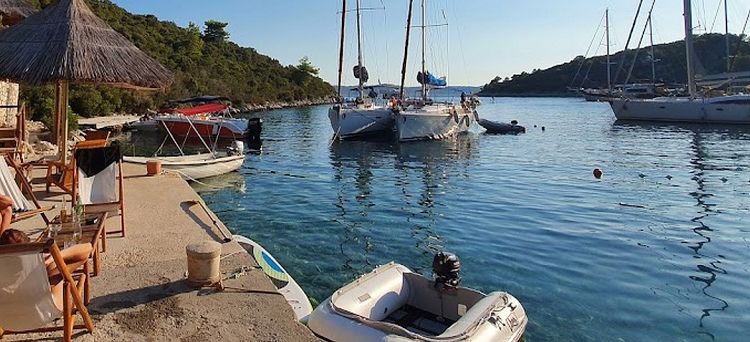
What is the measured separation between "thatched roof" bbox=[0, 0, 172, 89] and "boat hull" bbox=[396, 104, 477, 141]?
25389mm

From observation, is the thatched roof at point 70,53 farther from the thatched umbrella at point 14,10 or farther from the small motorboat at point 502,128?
the small motorboat at point 502,128

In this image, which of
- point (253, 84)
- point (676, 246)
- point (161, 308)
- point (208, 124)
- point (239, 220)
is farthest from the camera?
point (253, 84)

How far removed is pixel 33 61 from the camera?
7.22m

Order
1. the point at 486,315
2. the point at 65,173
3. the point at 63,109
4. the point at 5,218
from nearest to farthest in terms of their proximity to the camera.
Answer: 1. the point at 5,218
2. the point at 486,315
3. the point at 63,109
4. the point at 65,173

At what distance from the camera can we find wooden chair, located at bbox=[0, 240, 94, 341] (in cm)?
338

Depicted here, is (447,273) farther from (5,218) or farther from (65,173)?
(65,173)

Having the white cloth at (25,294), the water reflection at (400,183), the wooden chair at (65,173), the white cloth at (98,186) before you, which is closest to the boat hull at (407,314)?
the white cloth at (25,294)

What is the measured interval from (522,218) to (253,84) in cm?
7309

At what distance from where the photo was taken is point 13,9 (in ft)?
56.5

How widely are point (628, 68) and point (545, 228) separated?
14260 centimetres

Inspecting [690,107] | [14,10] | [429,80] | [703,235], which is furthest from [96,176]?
[690,107]

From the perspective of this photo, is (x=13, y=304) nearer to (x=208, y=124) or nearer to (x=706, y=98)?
(x=208, y=124)

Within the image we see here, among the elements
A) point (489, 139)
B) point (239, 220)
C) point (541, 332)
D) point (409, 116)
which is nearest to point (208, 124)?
point (409, 116)

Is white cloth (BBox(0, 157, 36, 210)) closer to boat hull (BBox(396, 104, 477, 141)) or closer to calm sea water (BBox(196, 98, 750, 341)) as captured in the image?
calm sea water (BBox(196, 98, 750, 341))
